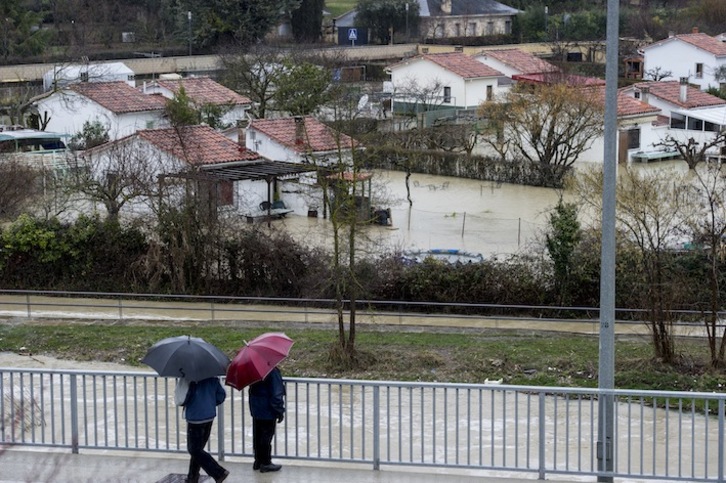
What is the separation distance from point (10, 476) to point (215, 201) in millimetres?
17556

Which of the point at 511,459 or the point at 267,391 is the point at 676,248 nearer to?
the point at 511,459

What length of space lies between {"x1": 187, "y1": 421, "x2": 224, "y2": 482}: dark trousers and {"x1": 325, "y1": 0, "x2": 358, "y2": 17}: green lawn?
290 feet

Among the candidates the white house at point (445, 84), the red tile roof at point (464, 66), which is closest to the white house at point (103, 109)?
the white house at point (445, 84)

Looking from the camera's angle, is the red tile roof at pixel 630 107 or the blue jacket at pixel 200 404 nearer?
the blue jacket at pixel 200 404

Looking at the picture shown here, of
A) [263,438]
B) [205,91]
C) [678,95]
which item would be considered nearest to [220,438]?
[263,438]

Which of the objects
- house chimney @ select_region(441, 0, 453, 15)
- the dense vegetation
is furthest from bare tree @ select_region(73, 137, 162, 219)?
house chimney @ select_region(441, 0, 453, 15)

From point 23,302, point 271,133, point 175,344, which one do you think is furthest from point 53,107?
point 175,344

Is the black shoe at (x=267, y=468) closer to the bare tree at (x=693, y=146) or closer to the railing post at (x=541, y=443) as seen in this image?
the railing post at (x=541, y=443)

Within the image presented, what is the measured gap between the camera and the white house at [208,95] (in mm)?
45594

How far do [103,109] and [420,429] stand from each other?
3291cm

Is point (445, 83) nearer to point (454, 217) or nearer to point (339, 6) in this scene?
point (454, 217)

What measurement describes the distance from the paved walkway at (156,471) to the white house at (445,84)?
1644 inches

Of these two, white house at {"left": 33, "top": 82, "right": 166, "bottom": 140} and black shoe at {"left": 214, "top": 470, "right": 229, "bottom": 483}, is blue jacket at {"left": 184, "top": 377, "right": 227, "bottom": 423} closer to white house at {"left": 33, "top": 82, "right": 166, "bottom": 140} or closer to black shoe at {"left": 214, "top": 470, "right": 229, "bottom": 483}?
black shoe at {"left": 214, "top": 470, "right": 229, "bottom": 483}

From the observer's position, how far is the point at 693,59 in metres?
58.9
